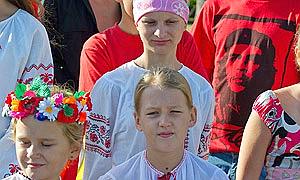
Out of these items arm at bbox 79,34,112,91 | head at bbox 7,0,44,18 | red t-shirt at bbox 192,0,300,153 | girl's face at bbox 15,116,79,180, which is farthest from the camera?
red t-shirt at bbox 192,0,300,153

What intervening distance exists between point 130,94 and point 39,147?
0.60m

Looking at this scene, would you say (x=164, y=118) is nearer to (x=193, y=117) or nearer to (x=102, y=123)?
(x=193, y=117)

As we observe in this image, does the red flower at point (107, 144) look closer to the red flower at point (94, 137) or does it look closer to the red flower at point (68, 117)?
the red flower at point (94, 137)

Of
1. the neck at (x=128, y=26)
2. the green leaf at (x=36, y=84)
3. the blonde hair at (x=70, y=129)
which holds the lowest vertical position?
the blonde hair at (x=70, y=129)

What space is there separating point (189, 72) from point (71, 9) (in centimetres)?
109

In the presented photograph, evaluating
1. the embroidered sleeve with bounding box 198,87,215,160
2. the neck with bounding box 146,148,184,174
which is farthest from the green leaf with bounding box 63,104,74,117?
the embroidered sleeve with bounding box 198,87,215,160

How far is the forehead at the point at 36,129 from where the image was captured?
14.3 ft

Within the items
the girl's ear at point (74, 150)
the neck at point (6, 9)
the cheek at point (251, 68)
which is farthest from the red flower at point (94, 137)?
the cheek at point (251, 68)

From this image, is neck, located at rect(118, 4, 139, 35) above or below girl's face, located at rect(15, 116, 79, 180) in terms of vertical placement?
above

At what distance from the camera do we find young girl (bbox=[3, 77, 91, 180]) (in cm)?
437

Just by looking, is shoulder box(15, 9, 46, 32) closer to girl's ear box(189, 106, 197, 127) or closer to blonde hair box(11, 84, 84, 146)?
blonde hair box(11, 84, 84, 146)

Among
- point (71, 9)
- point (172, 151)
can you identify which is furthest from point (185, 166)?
point (71, 9)

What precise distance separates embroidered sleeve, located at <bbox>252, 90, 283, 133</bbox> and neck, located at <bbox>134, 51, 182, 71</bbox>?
484 millimetres

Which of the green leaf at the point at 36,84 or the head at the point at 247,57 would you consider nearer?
the green leaf at the point at 36,84
